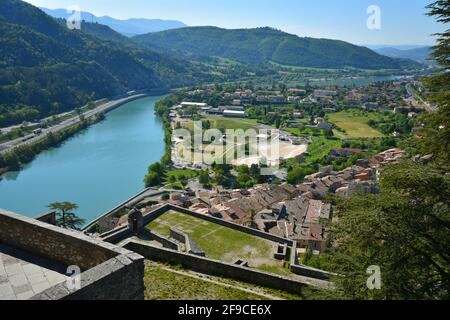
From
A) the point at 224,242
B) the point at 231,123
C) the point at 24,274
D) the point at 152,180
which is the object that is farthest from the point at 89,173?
the point at 24,274

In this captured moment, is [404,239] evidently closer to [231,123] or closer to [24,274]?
[24,274]

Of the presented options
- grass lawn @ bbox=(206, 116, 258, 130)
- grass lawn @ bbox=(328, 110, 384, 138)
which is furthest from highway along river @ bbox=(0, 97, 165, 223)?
grass lawn @ bbox=(328, 110, 384, 138)

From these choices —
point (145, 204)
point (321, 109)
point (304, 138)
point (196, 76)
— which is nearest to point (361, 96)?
point (321, 109)

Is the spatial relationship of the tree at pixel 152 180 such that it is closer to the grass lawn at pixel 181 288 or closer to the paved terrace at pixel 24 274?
the grass lawn at pixel 181 288

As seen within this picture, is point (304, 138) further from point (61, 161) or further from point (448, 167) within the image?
point (448, 167)

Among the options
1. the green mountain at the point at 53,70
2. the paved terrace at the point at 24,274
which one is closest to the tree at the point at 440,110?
the paved terrace at the point at 24,274

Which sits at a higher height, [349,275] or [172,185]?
[349,275]
